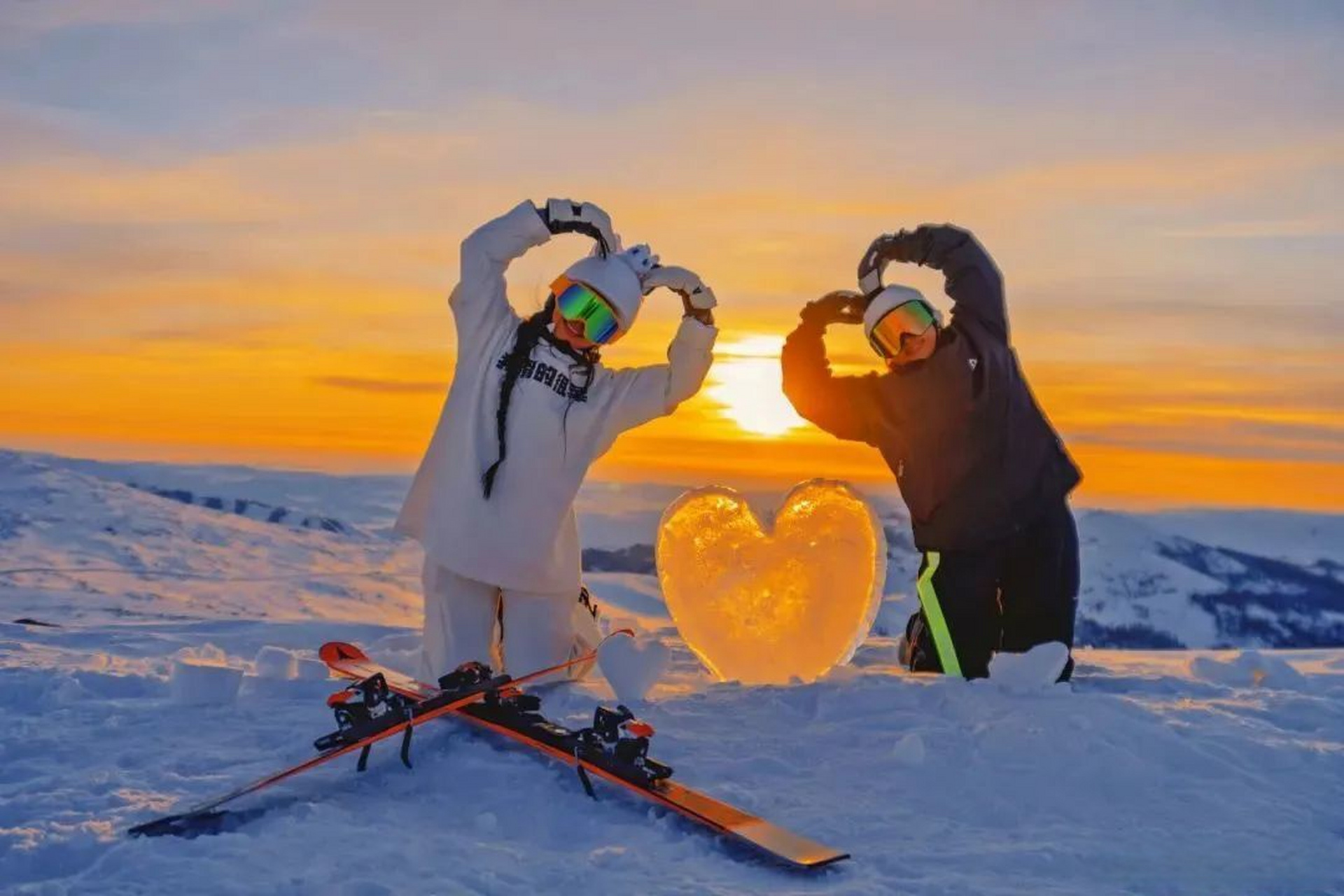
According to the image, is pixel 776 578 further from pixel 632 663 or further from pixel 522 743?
pixel 522 743

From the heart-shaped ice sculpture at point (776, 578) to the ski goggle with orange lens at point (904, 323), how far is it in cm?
70

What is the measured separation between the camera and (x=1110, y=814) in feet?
14.5

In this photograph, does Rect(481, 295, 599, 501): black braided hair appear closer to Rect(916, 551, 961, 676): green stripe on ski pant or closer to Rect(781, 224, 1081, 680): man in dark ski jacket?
Rect(781, 224, 1081, 680): man in dark ski jacket

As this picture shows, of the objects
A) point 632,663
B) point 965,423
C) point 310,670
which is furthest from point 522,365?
point 965,423

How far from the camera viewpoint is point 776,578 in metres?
6.04

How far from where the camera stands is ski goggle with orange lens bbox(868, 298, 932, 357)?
20.1 ft

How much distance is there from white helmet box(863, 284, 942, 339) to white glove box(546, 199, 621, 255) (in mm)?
1209

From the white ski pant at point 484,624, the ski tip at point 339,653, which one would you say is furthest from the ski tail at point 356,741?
the white ski pant at point 484,624

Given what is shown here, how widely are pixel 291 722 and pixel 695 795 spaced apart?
1766mm

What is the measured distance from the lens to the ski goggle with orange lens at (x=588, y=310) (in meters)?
5.83

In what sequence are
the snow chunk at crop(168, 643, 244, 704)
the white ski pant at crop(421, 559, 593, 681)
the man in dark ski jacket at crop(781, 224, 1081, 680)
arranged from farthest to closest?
1. the man in dark ski jacket at crop(781, 224, 1081, 680)
2. the white ski pant at crop(421, 559, 593, 681)
3. the snow chunk at crop(168, 643, 244, 704)

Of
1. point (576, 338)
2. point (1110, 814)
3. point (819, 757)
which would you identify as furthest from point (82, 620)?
point (1110, 814)

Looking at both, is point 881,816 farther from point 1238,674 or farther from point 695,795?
point 1238,674

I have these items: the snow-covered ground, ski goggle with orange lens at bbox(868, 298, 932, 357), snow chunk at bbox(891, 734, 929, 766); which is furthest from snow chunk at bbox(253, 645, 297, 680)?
ski goggle with orange lens at bbox(868, 298, 932, 357)
